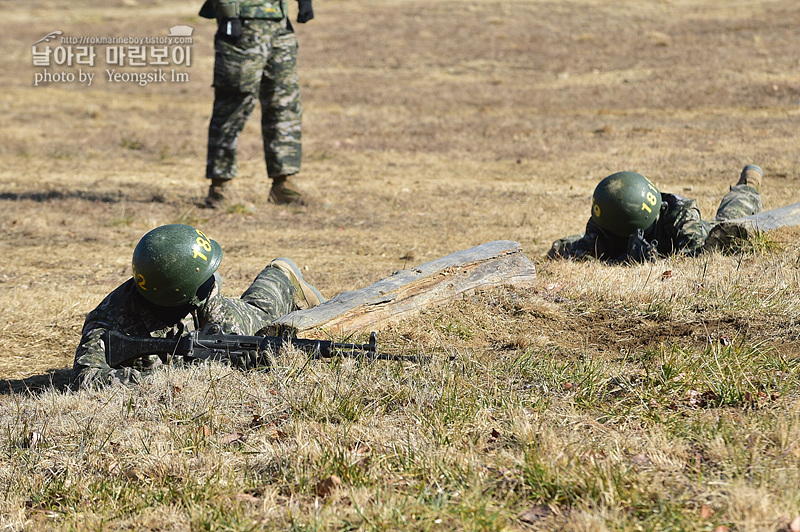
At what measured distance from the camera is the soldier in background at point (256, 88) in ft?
31.9

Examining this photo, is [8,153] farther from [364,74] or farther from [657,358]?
[657,358]

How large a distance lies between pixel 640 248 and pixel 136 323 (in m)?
3.92

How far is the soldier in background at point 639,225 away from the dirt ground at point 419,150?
2.00 feet

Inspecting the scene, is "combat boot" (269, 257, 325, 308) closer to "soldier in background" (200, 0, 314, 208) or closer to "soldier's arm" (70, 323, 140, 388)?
"soldier's arm" (70, 323, 140, 388)

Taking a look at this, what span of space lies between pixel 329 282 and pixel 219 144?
134 inches

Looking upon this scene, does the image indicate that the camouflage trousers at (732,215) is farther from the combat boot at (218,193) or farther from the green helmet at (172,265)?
the combat boot at (218,193)

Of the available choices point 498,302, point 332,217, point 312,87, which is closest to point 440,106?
point 312,87

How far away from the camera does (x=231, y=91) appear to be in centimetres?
994

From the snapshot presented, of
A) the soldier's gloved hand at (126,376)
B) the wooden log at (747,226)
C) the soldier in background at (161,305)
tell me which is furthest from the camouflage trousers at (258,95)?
the soldier's gloved hand at (126,376)

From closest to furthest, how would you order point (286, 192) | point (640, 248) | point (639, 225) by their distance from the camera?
point (640, 248) < point (639, 225) < point (286, 192)

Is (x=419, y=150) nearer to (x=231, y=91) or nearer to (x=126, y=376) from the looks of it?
Answer: (x=231, y=91)

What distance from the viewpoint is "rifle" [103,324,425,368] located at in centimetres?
436

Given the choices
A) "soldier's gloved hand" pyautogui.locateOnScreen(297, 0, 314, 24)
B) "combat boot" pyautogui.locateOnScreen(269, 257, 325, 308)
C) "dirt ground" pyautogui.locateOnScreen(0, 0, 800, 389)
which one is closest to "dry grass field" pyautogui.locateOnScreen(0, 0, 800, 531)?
"dirt ground" pyautogui.locateOnScreen(0, 0, 800, 389)

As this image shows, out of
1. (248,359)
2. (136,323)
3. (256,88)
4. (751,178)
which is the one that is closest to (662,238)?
(751,178)
